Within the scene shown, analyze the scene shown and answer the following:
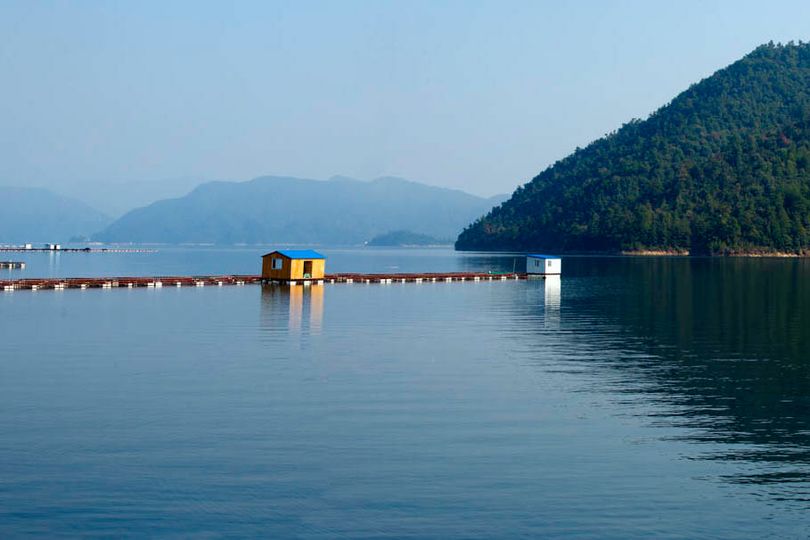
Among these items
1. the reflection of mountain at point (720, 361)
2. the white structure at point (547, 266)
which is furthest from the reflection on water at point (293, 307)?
the white structure at point (547, 266)

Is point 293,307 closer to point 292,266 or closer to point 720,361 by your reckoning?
point 292,266

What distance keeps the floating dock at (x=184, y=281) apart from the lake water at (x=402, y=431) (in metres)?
45.7

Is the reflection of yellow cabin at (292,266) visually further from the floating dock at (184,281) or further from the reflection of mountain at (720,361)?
the reflection of mountain at (720,361)

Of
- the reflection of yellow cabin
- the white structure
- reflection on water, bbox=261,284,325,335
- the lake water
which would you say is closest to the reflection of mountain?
the lake water

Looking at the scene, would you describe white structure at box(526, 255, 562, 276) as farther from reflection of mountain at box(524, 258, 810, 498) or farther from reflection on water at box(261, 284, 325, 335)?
reflection on water at box(261, 284, 325, 335)

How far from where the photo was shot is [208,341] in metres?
57.5

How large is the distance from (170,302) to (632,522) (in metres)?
73.7

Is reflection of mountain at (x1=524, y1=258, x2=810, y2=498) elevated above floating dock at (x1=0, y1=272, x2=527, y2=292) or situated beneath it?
situated beneath

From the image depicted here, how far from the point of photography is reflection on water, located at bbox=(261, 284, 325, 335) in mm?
67062

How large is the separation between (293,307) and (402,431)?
53.9m

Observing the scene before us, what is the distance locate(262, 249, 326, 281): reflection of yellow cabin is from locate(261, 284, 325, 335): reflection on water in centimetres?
301

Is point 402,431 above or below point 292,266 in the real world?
below

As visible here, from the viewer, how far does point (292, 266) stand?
120 meters

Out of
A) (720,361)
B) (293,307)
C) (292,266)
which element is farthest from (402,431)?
(292,266)
